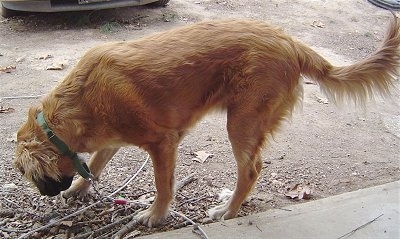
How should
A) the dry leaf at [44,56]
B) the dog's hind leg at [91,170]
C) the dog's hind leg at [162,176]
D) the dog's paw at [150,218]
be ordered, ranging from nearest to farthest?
the dog's hind leg at [162,176] < the dog's paw at [150,218] < the dog's hind leg at [91,170] < the dry leaf at [44,56]

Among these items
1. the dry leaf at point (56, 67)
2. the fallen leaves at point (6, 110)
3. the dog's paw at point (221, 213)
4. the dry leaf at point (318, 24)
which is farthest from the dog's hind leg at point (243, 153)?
the dry leaf at point (318, 24)

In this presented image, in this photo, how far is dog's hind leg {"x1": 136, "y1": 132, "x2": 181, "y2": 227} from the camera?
346cm

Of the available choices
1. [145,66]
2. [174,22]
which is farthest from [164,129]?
[174,22]

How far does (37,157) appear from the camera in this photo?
124 inches

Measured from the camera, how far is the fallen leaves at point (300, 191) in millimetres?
4020

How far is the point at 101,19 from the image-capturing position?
8.34m

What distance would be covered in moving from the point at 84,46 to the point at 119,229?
414 cm

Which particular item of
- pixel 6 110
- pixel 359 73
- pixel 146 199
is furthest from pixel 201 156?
pixel 6 110

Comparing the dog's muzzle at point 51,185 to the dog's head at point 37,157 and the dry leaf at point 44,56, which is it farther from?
the dry leaf at point 44,56

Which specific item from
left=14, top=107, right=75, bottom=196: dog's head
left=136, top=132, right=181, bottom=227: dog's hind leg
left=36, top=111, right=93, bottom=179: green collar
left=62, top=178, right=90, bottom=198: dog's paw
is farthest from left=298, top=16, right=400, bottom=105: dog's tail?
left=62, top=178, right=90, bottom=198: dog's paw

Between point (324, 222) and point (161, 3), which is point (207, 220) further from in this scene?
point (161, 3)

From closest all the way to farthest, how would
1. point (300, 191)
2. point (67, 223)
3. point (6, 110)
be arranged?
point (67, 223) → point (300, 191) → point (6, 110)

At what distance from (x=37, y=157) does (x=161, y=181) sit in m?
0.89

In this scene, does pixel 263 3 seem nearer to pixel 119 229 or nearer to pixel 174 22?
pixel 174 22
